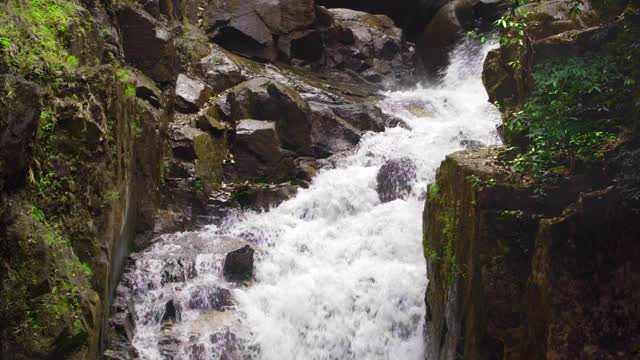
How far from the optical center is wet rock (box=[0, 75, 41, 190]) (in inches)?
189

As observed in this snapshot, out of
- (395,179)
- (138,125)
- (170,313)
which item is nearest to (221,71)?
(138,125)

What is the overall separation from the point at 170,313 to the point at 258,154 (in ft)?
16.9

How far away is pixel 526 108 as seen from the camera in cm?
629

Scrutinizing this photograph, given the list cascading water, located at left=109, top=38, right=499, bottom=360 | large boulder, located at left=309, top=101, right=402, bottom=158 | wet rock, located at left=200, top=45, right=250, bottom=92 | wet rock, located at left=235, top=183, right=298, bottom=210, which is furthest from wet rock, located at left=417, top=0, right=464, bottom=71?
wet rock, located at left=235, top=183, right=298, bottom=210

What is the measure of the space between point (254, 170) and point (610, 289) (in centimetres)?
→ 867

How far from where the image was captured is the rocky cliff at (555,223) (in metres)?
5.13

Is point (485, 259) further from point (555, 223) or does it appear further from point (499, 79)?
point (499, 79)

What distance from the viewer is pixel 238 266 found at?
9.38 m

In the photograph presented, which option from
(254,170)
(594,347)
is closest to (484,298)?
(594,347)

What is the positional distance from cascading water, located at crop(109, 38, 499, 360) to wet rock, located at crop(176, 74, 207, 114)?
10.3 ft

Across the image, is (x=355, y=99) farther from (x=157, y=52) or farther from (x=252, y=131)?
(x=157, y=52)

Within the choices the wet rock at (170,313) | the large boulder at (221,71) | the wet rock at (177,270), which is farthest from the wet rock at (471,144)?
the wet rock at (170,313)

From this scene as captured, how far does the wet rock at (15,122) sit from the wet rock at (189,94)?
315 inches

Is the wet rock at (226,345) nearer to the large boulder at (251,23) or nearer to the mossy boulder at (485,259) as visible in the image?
the mossy boulder at (485,259)
